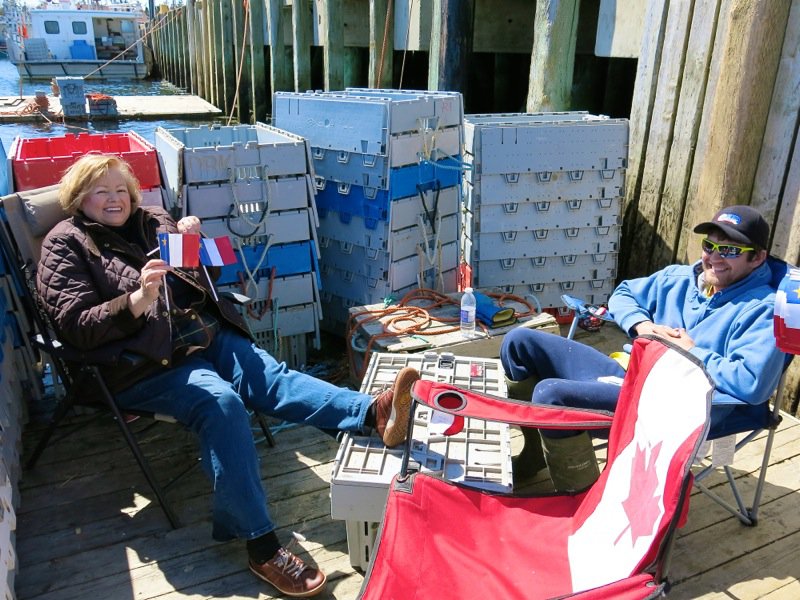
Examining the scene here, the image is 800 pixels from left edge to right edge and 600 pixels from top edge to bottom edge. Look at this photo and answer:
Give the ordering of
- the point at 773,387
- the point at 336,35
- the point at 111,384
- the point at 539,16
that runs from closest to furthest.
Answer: the point at 773,387 < the point at 111,384 < the point at 539,16 < the point at 336,35

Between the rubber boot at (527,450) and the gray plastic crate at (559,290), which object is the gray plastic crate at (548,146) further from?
the rubber boot at (527,450)

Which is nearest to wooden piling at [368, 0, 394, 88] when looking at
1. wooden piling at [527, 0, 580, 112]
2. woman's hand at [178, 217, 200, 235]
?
wooden piling at [527, 0, 580, 112]

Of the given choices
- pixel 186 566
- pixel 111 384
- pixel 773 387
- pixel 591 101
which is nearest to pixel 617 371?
pixel 773 387

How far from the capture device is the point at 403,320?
3.93m

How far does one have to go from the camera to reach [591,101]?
26.7 ft

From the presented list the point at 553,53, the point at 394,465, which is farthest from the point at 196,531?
the point at 553,53

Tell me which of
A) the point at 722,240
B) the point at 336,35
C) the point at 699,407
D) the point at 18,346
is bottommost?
the point at 18,346

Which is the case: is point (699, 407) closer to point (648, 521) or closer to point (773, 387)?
point (648, 521)

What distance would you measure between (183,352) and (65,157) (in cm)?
145

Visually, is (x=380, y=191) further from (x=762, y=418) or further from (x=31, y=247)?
(x=762, y=418)

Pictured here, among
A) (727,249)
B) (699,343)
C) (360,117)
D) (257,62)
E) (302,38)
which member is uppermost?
(302,38)

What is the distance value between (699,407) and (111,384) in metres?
2.18

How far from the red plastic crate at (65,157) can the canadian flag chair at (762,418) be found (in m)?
2.97

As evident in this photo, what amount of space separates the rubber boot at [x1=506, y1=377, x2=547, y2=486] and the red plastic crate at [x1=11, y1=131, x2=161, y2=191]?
86.3 inches
